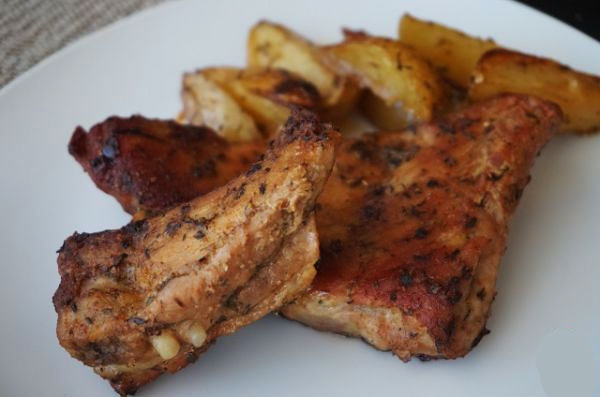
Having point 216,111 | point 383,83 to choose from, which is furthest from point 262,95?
point 383,83

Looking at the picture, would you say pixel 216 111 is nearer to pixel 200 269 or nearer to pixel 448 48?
pixel 448 48

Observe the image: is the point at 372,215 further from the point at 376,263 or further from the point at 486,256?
the point at 486,256

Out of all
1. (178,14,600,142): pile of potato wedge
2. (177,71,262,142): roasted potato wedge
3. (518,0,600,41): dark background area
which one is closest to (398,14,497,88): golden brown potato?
(178,14,600,142): pile of potato wedge

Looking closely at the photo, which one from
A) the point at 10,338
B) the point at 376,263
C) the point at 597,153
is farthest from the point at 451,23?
the point at 10,338

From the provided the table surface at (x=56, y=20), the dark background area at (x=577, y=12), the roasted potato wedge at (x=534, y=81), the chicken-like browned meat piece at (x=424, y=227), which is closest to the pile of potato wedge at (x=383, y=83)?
the roasted potato wedge at (x=534, y=81)

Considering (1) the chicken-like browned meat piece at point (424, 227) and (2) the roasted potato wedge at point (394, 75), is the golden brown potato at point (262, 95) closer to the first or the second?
(2) the roasted potato wedge at point (394, 75)

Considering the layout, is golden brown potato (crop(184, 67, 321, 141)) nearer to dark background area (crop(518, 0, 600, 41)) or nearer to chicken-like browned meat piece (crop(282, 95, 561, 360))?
chicken-like browned meat piece (crop(282, 95, 561, 360))
